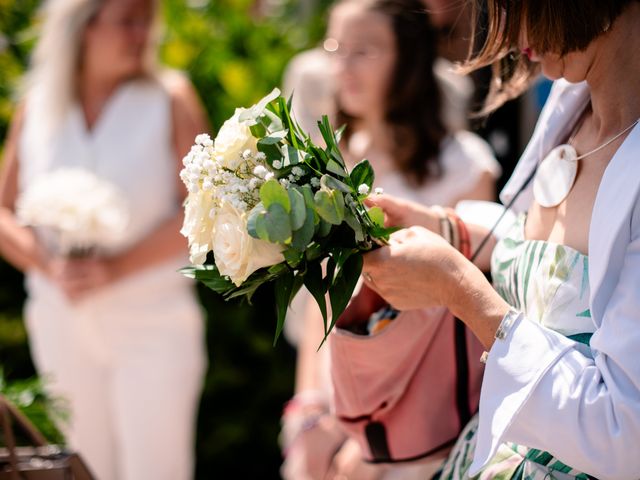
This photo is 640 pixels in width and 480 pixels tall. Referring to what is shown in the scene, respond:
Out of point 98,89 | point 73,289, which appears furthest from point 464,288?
point 98,89

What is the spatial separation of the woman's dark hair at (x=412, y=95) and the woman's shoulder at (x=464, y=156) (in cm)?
3

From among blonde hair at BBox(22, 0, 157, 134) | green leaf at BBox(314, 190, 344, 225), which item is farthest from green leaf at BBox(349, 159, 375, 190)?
blonde hair at BBox(22, 0, 157, 134)

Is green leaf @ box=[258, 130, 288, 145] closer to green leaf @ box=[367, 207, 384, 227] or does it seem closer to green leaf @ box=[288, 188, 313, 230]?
green leaf @ box=[288, 188, 313, 230]

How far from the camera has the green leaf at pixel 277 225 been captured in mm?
1455

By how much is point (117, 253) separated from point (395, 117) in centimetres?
130

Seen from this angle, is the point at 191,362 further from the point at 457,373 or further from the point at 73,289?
the point at 457,373

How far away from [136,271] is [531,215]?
2.17 meters

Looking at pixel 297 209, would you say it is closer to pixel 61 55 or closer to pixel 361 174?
pixel 361 174

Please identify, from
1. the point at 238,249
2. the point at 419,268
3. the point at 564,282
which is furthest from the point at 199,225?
the point at 564,282

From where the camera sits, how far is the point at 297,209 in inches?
58.0

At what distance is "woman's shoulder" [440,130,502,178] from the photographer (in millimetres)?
3207

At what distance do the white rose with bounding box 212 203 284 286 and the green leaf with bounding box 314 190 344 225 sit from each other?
0.09m

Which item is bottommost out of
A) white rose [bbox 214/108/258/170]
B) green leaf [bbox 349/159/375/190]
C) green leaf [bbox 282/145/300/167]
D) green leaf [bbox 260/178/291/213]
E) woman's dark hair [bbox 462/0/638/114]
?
green leaf [bbox 349/159/375/190]

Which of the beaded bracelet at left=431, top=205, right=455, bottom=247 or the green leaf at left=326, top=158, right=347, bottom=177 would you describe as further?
the beaded bracelet at left=431, top=205, right=455, bottom=247
